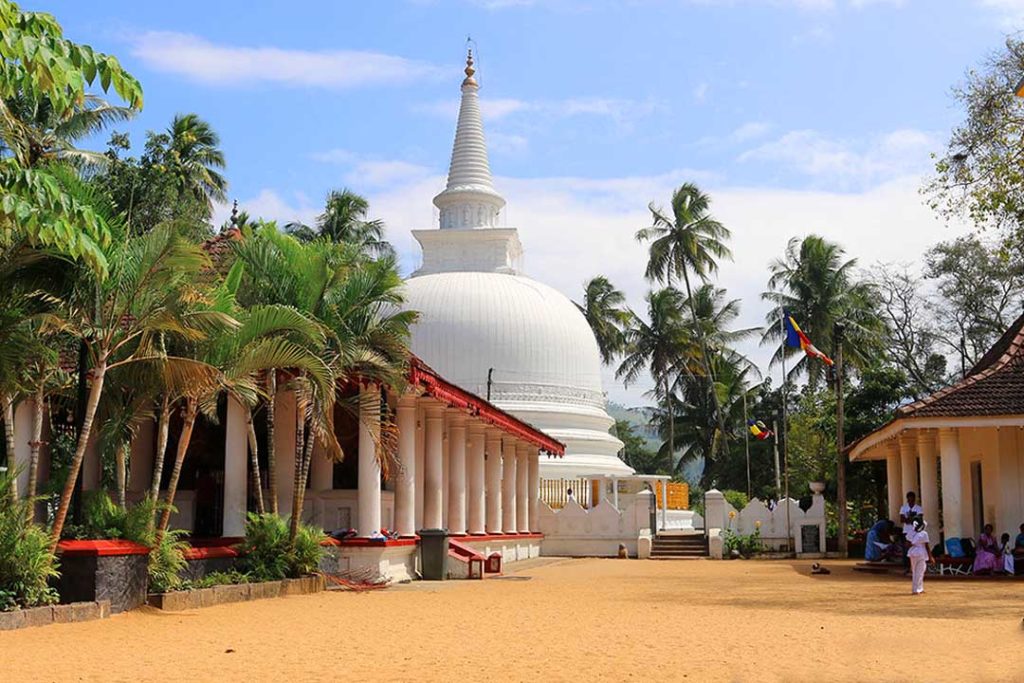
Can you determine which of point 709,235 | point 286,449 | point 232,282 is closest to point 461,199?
point 709,235

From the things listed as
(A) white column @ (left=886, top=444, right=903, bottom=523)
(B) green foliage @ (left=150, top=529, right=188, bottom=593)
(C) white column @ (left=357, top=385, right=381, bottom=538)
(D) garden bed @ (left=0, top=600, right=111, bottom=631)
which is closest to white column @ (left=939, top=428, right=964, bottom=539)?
(A) white column @ (left=886, top=444, right=903, bottom=523)

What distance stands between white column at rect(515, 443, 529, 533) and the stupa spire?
531 inches

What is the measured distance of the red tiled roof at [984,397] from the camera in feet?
74.4

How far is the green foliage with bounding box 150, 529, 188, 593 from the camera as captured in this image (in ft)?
49.9

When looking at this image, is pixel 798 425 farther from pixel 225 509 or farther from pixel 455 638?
pixel 455 638

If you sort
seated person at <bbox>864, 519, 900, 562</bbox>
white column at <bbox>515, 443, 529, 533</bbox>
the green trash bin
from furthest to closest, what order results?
white column at <bbox>515, 443, 529, 533</bbox>
seated person at <bbox>864, 519, 900, 562</bbox>
the green trash bin

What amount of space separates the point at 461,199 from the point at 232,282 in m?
32.1

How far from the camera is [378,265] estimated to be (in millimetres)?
19500

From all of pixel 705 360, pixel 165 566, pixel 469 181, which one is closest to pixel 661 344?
pixel 705 360

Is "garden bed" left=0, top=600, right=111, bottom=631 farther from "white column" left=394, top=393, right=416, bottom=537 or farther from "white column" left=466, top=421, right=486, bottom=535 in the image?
"white column" left=466, top=421, right=486, bottom=535

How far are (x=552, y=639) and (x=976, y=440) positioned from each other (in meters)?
17.3

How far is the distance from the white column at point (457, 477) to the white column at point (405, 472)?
4587 mm

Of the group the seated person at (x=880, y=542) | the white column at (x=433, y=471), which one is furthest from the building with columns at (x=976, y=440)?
the white column at (x=433, y=471)

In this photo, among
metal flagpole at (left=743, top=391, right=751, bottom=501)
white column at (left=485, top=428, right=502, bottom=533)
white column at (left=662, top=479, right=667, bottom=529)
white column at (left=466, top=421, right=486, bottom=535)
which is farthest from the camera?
metal flagpole at (left=743, top=391, right=751, bottom=501)
